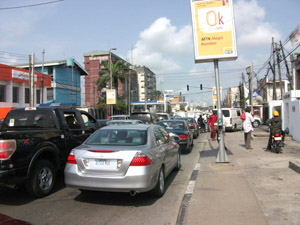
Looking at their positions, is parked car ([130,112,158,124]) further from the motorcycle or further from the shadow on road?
the shadow on road

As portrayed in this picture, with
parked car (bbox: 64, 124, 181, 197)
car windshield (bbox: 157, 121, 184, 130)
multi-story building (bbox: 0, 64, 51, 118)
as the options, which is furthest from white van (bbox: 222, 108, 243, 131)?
multi-story building (bbox: 0, 64, 51, 118)

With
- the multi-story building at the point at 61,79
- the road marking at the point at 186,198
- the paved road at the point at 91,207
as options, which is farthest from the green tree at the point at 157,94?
the paved road at the point at 91,207

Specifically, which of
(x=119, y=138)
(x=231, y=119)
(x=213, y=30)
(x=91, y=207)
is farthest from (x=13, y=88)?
(x=91, y=207)

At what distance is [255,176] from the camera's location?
732 cm

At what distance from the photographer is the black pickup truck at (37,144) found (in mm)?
4887

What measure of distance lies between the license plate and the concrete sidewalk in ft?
5.17

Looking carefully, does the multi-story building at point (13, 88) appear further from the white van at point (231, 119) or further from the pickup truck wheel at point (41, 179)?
the pickup truck wheel at point (41, 179)

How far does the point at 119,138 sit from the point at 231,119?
19.1 meters

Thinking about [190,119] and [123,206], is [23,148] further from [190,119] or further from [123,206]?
[190,119]

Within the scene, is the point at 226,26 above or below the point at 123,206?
above

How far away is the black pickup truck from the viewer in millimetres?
4887

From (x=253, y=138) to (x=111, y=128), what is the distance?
12.6m

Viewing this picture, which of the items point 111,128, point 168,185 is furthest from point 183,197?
point 111,128

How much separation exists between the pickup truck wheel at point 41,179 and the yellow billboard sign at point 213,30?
6.05 m
